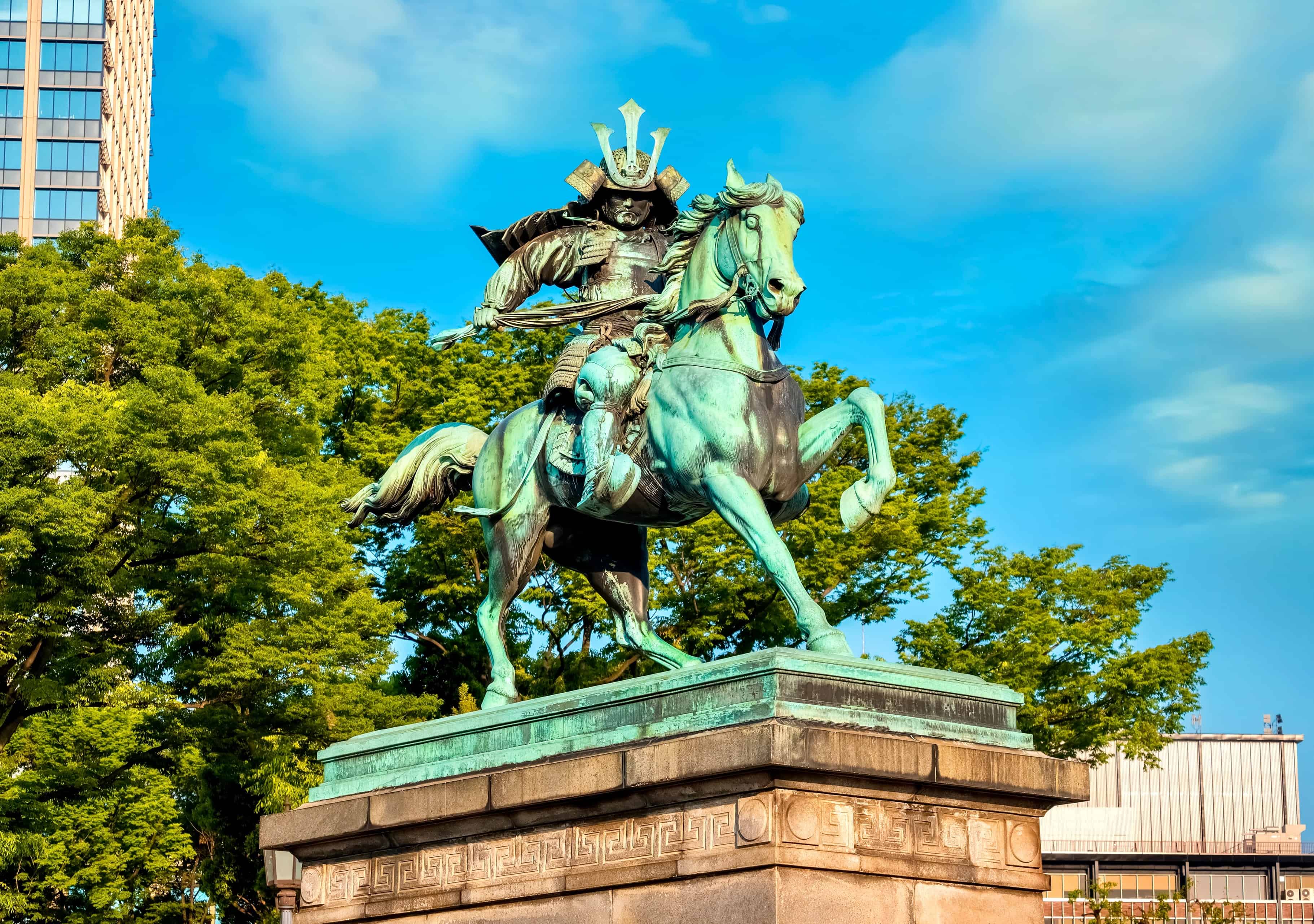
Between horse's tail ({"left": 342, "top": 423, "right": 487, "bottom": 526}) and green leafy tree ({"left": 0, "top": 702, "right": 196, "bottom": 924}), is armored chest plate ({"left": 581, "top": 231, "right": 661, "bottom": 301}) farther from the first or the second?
green leafy tree ({"left": 0, "top": 702, "right": 196, "bottom": 924})

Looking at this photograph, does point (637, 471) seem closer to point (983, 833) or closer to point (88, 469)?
point (983, 833)

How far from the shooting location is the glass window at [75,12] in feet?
302

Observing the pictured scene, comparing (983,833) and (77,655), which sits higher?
(77,655)

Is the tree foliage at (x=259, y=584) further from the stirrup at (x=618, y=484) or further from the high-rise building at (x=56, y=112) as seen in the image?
the high-rise building at (x=56, y=112)

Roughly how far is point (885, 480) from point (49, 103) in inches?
3484

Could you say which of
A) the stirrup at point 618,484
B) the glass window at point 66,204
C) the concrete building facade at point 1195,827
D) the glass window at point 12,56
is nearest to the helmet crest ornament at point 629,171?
the stirrup at point 618,484

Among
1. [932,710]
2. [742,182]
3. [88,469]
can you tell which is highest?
[88,469]

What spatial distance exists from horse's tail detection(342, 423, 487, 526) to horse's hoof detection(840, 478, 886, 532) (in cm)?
337

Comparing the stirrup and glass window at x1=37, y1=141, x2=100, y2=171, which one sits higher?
glass window at x1=37, y1=141, x2=100, y2=171

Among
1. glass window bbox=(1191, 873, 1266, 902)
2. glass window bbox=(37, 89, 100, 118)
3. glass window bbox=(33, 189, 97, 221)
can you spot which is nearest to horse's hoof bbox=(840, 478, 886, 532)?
glass window bbox=(1191, 873, 1266, 902)

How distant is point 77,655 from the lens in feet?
90.9

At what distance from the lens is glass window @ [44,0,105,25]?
302ft

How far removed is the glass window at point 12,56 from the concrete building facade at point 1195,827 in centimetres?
6063

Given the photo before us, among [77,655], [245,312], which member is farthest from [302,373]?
[77,655]
